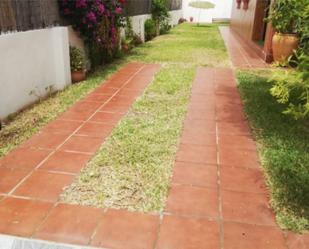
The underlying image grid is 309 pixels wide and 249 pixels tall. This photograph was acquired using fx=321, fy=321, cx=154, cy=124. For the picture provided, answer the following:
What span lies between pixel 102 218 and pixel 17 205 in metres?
0.64

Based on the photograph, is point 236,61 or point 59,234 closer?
point 59,234

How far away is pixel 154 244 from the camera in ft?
6.37

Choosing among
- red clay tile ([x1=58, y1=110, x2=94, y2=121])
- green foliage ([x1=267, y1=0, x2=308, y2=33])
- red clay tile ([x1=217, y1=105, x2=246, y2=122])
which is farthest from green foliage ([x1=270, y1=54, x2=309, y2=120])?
green foliage ([x1=267, y1=0, x2=308, y2=33])

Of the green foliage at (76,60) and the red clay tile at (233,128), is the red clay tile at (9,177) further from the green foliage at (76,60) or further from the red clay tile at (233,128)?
the green foliage at (76,60)

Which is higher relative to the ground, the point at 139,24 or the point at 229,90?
the point at 139,24

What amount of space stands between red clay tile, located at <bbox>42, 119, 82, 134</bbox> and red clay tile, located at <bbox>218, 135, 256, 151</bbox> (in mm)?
1626

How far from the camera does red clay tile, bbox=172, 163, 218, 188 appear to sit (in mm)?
2600

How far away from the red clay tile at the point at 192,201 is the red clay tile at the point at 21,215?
88cm

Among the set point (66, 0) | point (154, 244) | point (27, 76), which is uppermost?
point (66, 0)

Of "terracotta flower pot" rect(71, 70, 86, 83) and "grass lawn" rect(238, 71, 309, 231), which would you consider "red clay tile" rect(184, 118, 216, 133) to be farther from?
"terracotta flower pot" rect(71, 70, 86, 83)

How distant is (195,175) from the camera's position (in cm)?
271

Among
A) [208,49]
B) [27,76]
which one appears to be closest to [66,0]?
[27,76]

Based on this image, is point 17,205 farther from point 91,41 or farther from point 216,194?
point 91,41

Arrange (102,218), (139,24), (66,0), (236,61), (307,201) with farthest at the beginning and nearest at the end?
(139,24)
(236,61)
(66,0)
(307,201)
(102,218)
